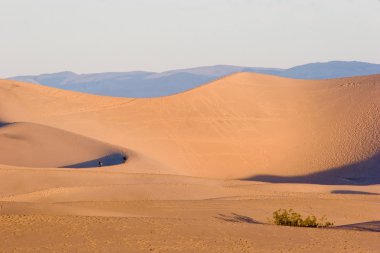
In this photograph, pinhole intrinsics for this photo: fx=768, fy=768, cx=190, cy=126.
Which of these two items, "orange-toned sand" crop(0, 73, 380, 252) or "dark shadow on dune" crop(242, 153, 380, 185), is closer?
"orange-toned sand" crop(0, 73, 380, 252)

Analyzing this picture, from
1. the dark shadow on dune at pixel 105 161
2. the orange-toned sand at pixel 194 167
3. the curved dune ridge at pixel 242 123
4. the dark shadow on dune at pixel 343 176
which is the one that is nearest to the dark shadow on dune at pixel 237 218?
the orange-toned sand at pixel 194 167

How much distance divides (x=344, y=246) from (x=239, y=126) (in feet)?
126

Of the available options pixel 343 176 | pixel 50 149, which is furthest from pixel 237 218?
pixel 50 149

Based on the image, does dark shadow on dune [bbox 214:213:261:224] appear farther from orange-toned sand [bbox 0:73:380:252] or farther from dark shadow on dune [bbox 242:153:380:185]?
dark shadow on dune [bbox 242:153:380:185]

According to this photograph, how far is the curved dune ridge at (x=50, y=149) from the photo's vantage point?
40.1 m

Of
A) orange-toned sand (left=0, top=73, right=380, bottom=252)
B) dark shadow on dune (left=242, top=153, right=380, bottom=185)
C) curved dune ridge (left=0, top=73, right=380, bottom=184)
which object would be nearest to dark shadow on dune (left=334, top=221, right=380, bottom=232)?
orange-toned sand (left=0, top=73, right=380, bottom=252)

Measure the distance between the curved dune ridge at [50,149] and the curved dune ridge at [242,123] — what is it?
2.48 m

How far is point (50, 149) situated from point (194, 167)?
826cm

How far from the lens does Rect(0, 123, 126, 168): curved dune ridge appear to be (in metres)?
40.1

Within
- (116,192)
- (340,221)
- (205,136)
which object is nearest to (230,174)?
(205,136)

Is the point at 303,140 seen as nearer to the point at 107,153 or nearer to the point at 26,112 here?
the point at 107,153

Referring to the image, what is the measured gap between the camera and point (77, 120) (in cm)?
5062

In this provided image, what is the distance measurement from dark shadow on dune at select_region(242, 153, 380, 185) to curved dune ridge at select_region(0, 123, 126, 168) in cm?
864

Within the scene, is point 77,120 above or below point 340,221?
above
